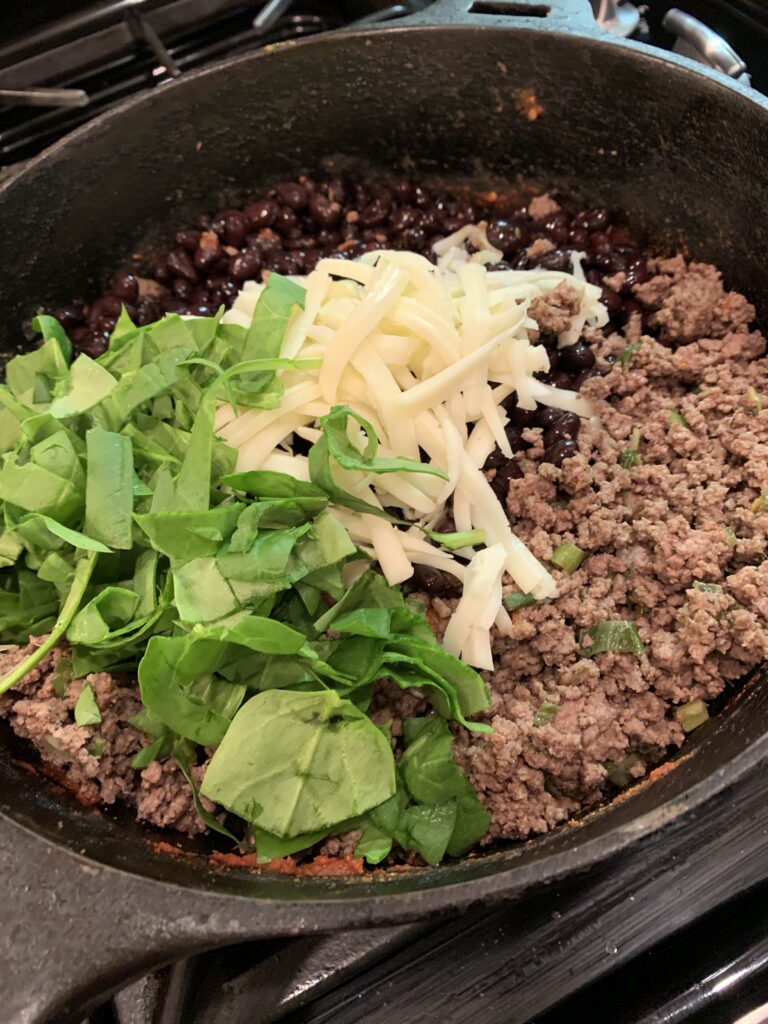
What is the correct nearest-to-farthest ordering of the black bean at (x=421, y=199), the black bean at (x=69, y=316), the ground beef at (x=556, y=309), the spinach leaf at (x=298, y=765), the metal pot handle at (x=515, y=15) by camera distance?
the spinach leaf at (x=298, y=765) → the ground beef at (x=556, y=309) → the metal pot handle at (x=515, y=15) → the black bean at (x=69, y=316) → the black bean at (x=421, y=199)

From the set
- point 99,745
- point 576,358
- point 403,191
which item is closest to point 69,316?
point 403,191

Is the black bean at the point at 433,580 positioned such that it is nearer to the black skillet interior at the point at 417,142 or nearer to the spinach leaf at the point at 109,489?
the spinach leaf at the point at 109,489

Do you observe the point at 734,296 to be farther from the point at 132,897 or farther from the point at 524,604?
the point at 132,897

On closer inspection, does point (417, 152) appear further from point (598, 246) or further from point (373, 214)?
point (598, 246)

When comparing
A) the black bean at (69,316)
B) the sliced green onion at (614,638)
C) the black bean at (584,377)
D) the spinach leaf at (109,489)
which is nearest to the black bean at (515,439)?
the black bean at (584,377)

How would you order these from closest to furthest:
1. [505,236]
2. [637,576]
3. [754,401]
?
[637,576] < [754,401] < [505,236]
